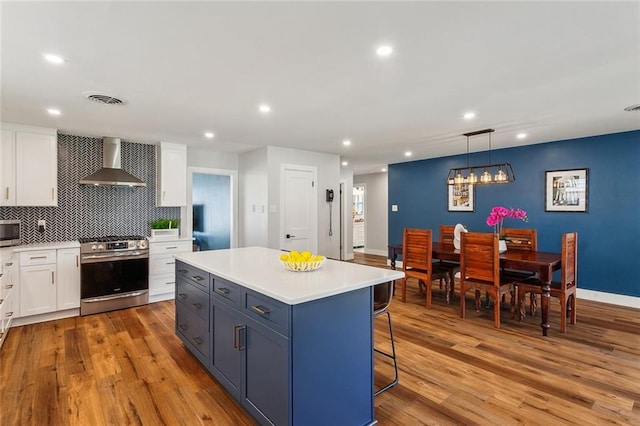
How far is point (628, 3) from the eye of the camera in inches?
64.7

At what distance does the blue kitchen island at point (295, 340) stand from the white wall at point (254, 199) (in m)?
3.00

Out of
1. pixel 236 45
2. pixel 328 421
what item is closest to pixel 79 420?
pixel 328 421

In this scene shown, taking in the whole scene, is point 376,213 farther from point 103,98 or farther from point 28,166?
point 28,166

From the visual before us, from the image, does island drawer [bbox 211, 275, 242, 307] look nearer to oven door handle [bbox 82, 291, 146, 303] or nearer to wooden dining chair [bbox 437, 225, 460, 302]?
oven door handle [bbox 82, 291, 146, 303]

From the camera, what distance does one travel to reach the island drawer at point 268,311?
167cm

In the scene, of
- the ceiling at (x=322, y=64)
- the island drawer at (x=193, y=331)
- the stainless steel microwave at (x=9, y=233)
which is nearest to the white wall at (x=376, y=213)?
the ceiling at (x=322, y=64)

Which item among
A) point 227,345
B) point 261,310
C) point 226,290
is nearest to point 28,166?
point 226,290

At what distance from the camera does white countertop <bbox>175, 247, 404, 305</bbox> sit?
1.73m

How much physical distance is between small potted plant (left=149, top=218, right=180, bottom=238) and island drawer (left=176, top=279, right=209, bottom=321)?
6.90 feet

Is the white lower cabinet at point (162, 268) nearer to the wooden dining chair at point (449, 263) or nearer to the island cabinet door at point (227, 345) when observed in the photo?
the island cabinet door at point (227, 345)

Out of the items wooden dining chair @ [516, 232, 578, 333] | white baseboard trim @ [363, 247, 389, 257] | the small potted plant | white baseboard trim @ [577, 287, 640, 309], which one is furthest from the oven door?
white baseboard trim @ [577, 287, 640, 309]

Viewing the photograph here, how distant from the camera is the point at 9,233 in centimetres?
374

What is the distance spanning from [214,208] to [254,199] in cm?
200

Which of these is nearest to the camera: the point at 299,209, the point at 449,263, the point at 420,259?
the point at 420,259
